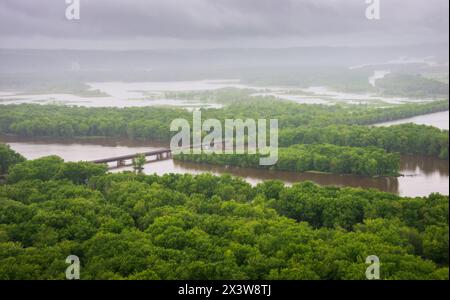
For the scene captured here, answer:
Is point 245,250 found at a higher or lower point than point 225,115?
lower

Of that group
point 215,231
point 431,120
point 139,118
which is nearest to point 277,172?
point 215,231

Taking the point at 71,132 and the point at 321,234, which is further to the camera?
the point at 71,132

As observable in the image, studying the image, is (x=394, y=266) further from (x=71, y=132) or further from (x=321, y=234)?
(x=71, y=132)

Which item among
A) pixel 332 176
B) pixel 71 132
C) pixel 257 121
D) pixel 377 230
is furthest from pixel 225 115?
pixel 377 230

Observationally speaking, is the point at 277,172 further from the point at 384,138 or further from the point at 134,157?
the point at 134,157

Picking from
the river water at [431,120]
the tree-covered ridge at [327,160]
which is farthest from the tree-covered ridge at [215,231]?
the river water at [431,120]

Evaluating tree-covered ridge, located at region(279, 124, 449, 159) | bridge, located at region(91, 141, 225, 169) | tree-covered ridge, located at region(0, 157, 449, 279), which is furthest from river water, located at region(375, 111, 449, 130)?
tree-covered ridge, located at region(0, 157, 449, 279)

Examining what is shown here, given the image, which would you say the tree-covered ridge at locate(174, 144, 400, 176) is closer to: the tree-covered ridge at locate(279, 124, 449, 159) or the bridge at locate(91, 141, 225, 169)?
the tree-covered ridge at locate(279, 124, 449, 159)
